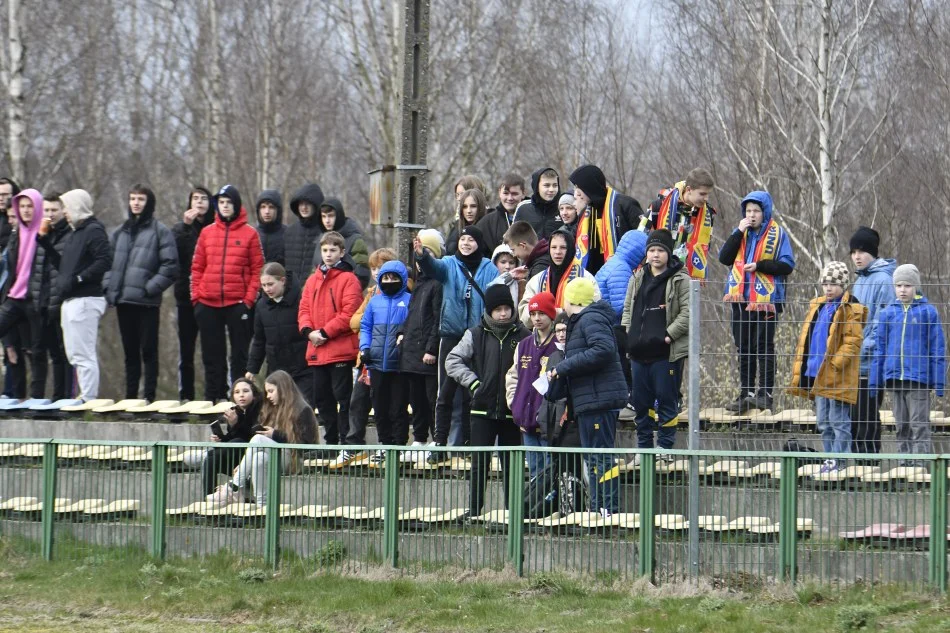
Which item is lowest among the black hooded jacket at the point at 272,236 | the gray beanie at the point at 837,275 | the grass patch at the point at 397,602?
the grass patch at the point at 397,602

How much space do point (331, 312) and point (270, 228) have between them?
96.8 inches

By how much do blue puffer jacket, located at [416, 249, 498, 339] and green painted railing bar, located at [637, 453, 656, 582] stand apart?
3.52 m

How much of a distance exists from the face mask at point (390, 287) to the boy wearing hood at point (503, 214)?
1.22m

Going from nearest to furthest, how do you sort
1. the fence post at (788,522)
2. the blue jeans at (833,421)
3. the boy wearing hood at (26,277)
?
the fence post at (788,522) < the blue jeans at (833,421) < the boy wearing hood at (26,277)

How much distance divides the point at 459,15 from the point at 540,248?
22.9 meters

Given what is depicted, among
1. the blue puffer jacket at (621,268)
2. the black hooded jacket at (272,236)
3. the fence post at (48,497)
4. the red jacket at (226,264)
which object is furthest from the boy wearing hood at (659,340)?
the black hooded jacket at (272,236)

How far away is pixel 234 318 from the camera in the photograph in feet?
56.7

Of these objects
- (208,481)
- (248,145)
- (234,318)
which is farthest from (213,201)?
(248,145)

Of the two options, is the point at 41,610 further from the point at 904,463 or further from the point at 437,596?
the point at 904,463

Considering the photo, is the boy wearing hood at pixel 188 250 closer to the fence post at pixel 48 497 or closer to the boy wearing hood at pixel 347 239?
the boy wearing hood at pixel 347 239

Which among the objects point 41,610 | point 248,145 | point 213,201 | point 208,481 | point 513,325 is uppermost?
point 248,145

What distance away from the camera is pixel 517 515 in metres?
11.7

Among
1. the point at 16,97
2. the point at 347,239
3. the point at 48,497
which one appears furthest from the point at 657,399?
the point at 16,97

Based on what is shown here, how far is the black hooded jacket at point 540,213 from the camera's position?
1590 centimetres
